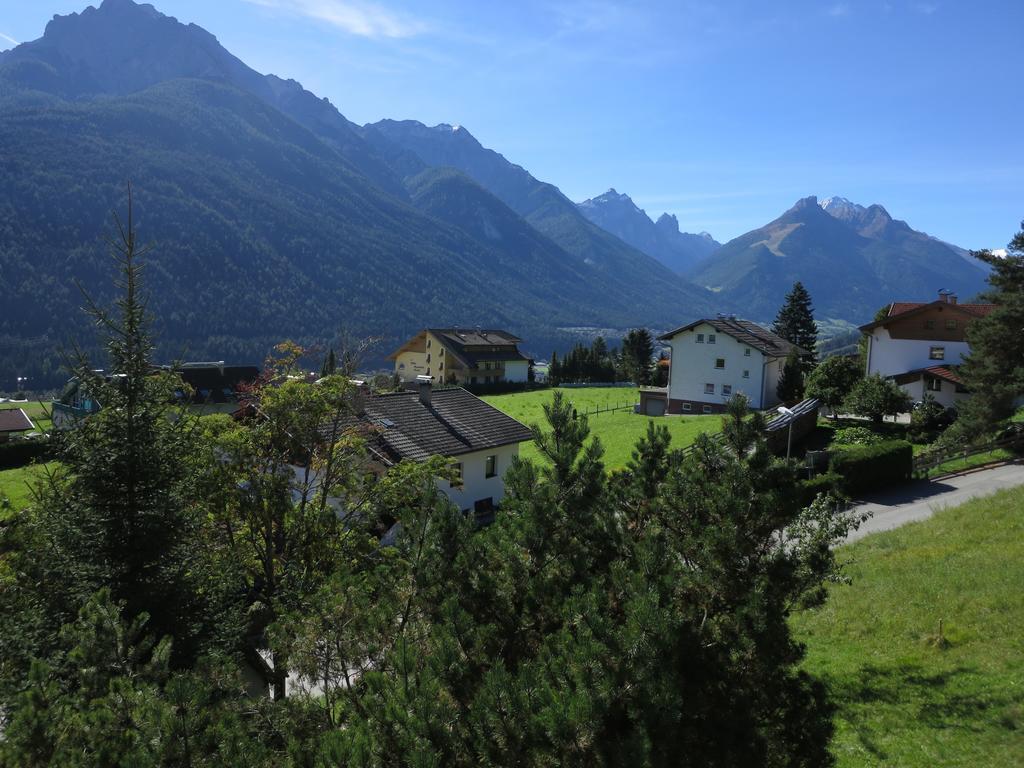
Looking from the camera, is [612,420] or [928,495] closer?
[928,495]

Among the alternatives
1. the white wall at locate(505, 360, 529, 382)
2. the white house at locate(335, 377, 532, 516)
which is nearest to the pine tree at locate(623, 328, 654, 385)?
the white wall at locate(505, 360, 529, 382)

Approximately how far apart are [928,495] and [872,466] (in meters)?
2.34

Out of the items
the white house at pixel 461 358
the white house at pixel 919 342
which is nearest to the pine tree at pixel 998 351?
the white house at pixel 919 342

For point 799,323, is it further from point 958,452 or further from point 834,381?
point 958,452

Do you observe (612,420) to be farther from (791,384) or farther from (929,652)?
(929,652)

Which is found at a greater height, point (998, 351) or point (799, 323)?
point (799, 323)

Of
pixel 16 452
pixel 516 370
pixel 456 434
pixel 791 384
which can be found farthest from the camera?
pixel 516 370

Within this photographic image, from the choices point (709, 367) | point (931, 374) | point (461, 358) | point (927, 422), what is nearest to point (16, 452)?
point (709, 367)

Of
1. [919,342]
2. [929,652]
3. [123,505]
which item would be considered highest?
[919,342]

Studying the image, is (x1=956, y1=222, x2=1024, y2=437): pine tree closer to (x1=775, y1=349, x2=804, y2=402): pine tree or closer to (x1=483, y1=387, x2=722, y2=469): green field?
(x1=483, y1=387, x2=722, y2=469): green field

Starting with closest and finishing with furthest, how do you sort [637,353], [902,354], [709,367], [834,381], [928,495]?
[928,495] < [834,381] < [902,354] < [709,367] < [637,353]

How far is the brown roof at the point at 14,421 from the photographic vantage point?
50.3 metres

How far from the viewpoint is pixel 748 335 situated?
54469 millimetres

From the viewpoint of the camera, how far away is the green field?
36.2 meters
